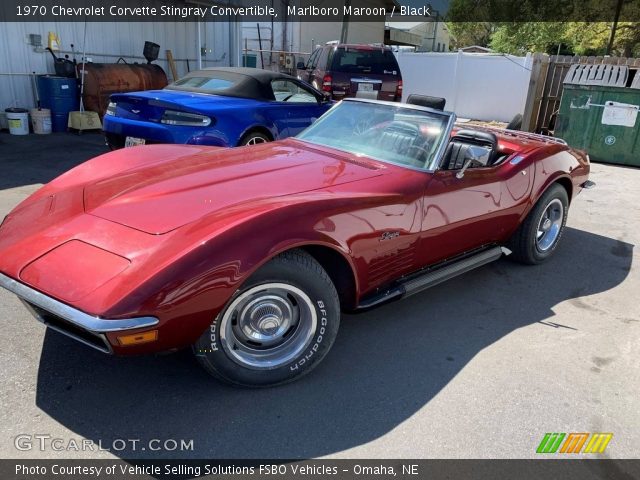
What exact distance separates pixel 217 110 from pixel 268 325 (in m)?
4.00

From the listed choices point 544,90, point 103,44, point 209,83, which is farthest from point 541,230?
point 103,44

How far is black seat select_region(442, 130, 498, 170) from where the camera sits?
372 cm

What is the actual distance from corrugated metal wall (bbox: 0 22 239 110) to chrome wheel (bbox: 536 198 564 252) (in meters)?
10.3

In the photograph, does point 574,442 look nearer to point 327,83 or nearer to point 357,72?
point 327,83

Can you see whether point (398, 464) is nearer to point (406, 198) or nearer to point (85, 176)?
point (406, 198)

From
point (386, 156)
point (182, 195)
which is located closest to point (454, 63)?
point (386, 156)

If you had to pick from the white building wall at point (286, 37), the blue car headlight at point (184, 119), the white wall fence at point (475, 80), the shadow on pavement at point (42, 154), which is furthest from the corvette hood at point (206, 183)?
the white building wall at point (286, 37)

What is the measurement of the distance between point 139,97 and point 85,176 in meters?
3.15

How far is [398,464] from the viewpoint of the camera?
224 cm

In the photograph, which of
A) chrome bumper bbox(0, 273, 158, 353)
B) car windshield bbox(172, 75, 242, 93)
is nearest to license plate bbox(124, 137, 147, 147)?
car windshield bbox(172, 75, 242, 93)

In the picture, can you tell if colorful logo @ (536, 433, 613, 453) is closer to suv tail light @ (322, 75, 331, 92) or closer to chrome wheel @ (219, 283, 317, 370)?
chrome wheel @ (219, 283, 317, 370)

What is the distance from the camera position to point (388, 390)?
2744 mm

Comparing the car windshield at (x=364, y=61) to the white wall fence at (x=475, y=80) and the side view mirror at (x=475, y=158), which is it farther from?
the side view mirror at (x=475, y=158)

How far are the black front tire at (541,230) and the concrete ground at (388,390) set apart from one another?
610 mm
